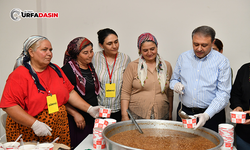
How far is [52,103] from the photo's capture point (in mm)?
1883

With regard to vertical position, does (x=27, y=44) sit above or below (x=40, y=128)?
above

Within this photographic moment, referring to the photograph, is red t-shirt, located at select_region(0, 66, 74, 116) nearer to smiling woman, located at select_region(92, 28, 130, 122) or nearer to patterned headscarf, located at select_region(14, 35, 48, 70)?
patterned headscarf, located at select_region(14, 35, 48, 70)

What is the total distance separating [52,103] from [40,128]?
24 centimetres

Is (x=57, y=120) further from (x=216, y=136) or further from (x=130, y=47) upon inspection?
(x=130, y=47)

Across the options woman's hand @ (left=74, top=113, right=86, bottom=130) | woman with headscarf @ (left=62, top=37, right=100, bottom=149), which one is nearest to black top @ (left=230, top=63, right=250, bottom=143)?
woman with headscarf @ (left=62, top=37, right=100, bottom=149)

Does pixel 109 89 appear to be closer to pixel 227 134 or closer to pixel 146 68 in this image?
pixel 146 68

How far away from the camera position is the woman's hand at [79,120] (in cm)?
235

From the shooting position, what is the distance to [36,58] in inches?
73.9

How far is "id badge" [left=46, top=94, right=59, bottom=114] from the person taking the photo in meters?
1.86

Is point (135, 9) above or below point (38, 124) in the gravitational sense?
above

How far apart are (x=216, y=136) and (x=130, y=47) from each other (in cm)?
233

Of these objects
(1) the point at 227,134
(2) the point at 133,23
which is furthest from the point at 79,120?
(2) the point at 133,23

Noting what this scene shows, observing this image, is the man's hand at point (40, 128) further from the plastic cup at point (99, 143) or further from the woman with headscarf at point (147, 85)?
the woman with headscarf at point (147, 85)

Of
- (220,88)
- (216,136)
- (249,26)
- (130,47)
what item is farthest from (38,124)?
(249,26)
